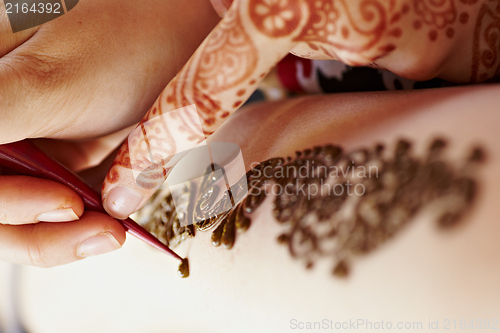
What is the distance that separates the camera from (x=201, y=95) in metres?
0.33

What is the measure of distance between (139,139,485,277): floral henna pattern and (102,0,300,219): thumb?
8 centimetres

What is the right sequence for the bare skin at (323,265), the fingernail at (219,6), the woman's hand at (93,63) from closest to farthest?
the bare skin at (323,265)
the woman's hand at (93,63)
the fingernail at (219,6)

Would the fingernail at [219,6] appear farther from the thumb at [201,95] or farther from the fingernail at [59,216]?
the fingernail at [59,216]

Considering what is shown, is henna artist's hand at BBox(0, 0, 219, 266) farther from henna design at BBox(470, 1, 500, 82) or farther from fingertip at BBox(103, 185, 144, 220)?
henna design at BBox(470, 1, 500, 82)

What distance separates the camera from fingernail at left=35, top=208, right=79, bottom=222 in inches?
16.3

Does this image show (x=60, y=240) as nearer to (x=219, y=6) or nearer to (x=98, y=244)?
(x=98, y=244)

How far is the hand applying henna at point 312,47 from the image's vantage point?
0.96ft

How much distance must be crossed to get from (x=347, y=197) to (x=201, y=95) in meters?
0.16

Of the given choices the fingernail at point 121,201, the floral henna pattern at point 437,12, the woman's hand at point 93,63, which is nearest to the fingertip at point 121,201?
the fingernail at point 121,201

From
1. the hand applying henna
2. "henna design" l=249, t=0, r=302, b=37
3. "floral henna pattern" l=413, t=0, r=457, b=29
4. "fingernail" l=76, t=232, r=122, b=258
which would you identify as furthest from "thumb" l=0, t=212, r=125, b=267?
"floral henna pattern" l=413, t=0, r=457, b=29

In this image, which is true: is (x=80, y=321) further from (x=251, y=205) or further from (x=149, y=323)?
(x=251, y=205)

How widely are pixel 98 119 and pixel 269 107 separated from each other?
0.23 meters

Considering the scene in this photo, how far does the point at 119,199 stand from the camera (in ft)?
1.33

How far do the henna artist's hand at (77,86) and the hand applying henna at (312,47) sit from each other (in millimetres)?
103
